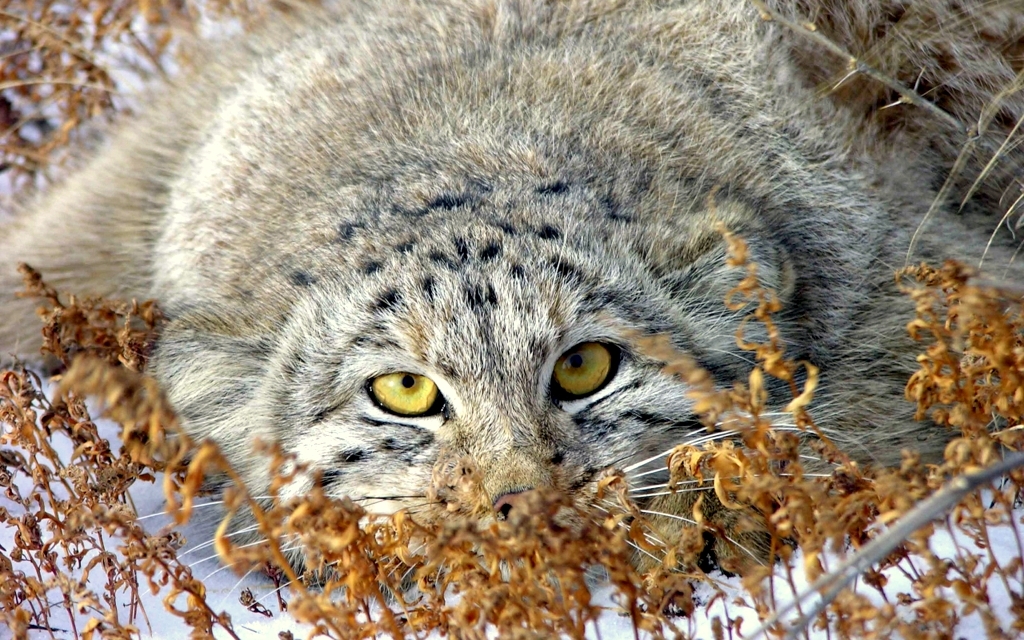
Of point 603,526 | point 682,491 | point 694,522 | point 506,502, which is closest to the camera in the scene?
point 603,526

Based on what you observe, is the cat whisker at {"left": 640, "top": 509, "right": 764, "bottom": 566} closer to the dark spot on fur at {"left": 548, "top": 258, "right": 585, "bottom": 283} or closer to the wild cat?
the wild cat

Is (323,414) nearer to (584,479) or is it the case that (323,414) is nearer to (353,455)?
(353,455)

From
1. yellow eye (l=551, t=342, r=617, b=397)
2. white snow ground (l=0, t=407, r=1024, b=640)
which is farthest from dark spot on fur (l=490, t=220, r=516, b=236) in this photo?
white snow ground (l=0, t=407, r=1024, b=640)

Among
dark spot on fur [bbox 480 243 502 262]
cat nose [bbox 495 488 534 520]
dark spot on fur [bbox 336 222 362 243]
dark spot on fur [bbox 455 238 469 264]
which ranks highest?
dark spot on fur [bbox 336 222 362 243]

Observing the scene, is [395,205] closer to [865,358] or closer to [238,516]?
[238,516]

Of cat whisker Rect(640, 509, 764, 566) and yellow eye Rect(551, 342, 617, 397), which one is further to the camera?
yellow eye Rect(551, 342, 617, 397)

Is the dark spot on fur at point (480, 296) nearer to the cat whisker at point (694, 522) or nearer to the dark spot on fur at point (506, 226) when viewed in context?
the dark spot on fur at point (506, 226)

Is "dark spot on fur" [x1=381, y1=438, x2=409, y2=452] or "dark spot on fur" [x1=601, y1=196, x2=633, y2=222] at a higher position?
"dark spot on fur" [x1=601, y1=196, x2=633, y2=222]

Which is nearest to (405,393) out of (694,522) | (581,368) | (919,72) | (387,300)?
(387,300)
